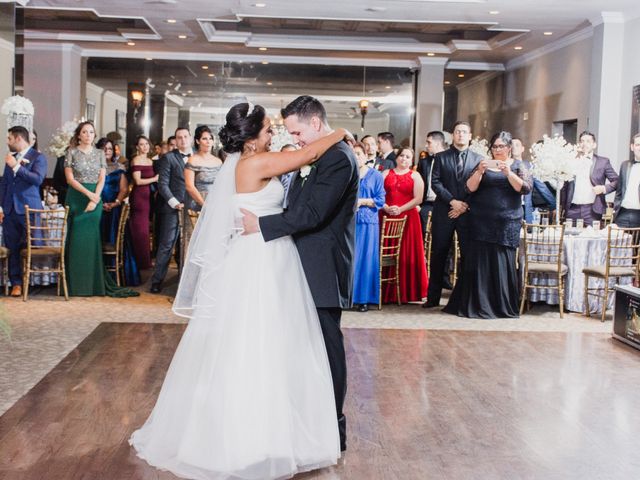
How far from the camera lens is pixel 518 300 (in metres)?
8.38

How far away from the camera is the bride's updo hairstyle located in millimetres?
3662

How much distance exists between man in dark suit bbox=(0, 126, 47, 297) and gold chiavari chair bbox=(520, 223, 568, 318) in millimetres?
4737

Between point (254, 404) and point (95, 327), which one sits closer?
point (254, 404)

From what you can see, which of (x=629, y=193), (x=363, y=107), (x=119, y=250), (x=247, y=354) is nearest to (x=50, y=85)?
(x=363, y=107)

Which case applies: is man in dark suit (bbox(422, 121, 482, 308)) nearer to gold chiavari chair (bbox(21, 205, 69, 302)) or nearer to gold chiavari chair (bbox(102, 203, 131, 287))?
gold chiavari chair (bbox(102, 203, 131, 287))

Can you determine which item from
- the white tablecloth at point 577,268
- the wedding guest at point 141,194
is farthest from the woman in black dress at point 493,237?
the wedding guest at point 141,194

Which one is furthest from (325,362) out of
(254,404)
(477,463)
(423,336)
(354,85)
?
(354,85)

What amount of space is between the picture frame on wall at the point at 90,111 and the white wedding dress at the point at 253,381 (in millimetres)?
13034

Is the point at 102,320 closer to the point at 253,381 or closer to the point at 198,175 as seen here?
the point at 198,175

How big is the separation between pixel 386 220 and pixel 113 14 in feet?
20.3

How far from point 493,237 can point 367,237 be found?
1211 millimetres

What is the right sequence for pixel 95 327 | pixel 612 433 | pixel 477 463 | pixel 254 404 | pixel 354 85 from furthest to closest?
pixel 354 85
pixel 95 327
pixel 612 433
pixel 477 463
pixel 254 404

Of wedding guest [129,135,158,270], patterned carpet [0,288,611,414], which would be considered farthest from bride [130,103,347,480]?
wedding guest [129,135,158,270]

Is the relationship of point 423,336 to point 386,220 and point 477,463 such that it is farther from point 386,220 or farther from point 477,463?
point 477,463
